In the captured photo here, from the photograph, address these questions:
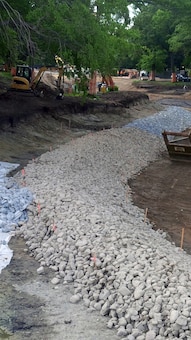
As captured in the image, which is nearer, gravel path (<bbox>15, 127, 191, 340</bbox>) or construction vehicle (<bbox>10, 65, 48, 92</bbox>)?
gravel path (<bbox>15, 127, 191, 340</bbox>)

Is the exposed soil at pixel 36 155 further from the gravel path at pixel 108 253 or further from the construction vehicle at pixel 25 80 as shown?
the construction vehicle at pixel 25 80

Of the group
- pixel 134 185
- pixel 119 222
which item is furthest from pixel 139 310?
pixel 134 185

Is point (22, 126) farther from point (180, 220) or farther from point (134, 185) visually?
point (180, 220)

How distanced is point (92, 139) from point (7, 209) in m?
12.1

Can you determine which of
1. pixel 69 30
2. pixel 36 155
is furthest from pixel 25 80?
pixel 69 30

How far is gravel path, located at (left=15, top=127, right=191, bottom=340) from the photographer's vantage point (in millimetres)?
7562

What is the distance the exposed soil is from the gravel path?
10.6 inches

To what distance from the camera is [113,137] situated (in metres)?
25.3

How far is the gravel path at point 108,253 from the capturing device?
7.56m

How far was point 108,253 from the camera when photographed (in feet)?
30.9

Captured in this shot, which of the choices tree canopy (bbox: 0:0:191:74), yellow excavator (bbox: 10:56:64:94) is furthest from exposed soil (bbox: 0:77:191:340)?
tree canopy (bbox: 0:0:191:74)

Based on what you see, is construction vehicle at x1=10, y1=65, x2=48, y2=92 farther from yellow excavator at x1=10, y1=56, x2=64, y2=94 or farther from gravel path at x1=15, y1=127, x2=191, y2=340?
gravel path at x1=15, y1=127, x2=191, y2=340

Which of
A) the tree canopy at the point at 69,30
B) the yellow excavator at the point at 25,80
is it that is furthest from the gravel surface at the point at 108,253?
the yellow excavator at the point at 25,80

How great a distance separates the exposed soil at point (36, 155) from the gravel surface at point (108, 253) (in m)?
0.31
